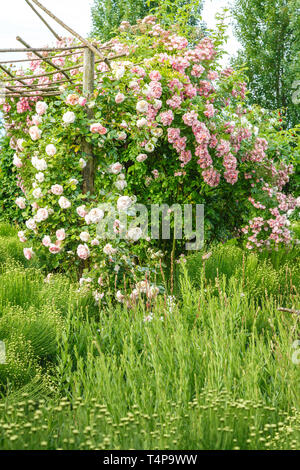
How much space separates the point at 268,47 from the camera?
17.6 m

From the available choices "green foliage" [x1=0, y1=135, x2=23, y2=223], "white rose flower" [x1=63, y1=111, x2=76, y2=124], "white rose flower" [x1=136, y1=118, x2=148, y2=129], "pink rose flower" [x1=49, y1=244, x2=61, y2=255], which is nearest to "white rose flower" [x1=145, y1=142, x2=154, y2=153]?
"white rose flower" [x1=136, y1=118, x2=148, y2=129]

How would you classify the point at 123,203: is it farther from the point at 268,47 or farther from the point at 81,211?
the point at 268,47

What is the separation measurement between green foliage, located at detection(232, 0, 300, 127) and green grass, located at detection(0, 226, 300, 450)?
49.4 feet

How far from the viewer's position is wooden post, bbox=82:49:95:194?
16.0 feet

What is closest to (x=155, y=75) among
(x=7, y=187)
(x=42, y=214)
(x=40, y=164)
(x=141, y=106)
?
(x=141, y=106)

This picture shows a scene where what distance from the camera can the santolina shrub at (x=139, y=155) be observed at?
4.74 meters

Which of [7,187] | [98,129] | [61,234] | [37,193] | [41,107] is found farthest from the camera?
[7,187]

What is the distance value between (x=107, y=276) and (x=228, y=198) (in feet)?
7.75

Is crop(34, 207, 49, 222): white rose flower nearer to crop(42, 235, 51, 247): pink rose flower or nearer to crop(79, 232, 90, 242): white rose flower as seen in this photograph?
crop(42, 235, 51, 247): pink rose flower

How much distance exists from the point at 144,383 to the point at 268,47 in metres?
17.0

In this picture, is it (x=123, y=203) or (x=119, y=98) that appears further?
(x=119, y=98)

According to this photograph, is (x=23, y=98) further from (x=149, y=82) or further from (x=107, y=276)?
(x=107, y=276)

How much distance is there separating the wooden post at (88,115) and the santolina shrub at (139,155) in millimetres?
63
